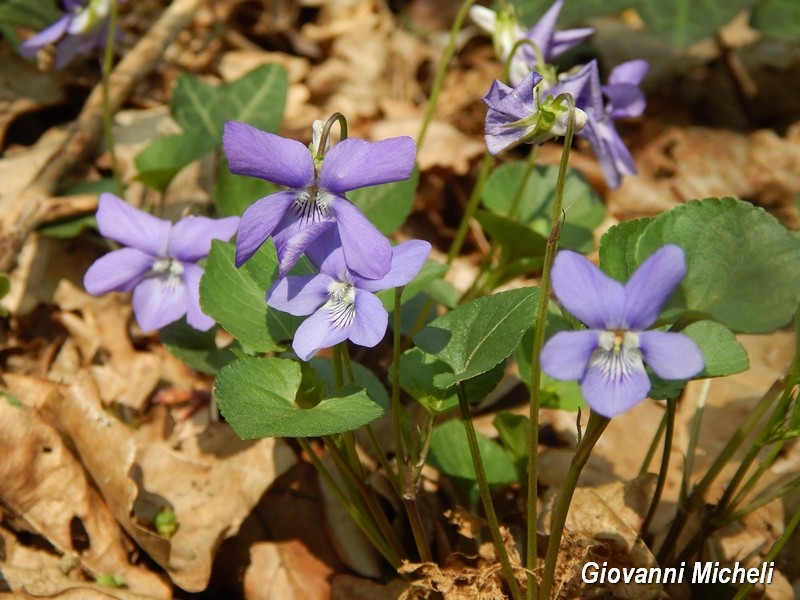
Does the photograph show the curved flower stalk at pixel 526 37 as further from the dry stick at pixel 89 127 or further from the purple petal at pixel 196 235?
the dry stick at pixel 89 127

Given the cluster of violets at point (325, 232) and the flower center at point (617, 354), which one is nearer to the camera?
the flower center at point (617, 354)

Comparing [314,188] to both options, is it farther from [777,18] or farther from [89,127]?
[777,18]

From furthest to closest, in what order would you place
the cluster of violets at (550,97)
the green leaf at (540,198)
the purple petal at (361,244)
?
the green leaf at (540,198), the cluster of violets at (550,97), the purple petal at (361,244)

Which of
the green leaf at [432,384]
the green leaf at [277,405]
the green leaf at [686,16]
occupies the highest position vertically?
the green leaf at [277,405]

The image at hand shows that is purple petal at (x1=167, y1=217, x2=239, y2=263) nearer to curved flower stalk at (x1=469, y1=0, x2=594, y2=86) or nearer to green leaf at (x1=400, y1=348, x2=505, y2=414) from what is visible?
green leaf at (x1=400, y1=348, x2=505, y2=414)

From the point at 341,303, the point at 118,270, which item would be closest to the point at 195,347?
the point at 118,270

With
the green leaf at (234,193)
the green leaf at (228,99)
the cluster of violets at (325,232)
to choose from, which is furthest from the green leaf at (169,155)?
the cluster of violets at (325,232)

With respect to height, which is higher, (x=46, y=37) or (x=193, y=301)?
(x=46, y=37)

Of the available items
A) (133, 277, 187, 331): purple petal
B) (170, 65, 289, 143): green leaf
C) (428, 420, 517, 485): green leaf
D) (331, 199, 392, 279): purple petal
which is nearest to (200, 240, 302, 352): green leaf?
(331, 199, 392, 279): purple petal
